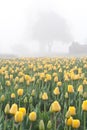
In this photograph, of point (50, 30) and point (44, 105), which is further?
point (50, 30)

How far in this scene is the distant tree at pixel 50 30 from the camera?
11238cm

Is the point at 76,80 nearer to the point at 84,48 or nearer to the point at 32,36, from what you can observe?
the point at 84,48

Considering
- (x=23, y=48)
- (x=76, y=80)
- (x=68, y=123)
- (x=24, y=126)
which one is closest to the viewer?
(x=68, y=123)

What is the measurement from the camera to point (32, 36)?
115 metres

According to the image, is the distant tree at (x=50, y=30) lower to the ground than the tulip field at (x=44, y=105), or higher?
higher

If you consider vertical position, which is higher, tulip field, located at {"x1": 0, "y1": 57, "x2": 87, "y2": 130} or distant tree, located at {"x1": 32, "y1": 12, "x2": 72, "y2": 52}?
distant tree, located at {"x1": 32, "y1": 12, "x2": 72, "y2": 52}

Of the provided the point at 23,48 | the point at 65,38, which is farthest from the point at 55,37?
the point at 23,48

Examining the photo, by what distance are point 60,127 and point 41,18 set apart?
111 meters

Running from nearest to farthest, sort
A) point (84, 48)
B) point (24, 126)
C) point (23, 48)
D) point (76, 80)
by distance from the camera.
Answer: point (24, 126)
point (76, 80)
point (84, 48)
point (23, 48)

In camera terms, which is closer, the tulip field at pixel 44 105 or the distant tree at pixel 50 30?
the tulip field at pixel 44 105

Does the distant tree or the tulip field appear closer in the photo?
the tulip field

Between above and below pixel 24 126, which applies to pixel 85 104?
above

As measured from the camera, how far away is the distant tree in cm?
11238

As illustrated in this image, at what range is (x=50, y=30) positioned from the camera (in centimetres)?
11412
